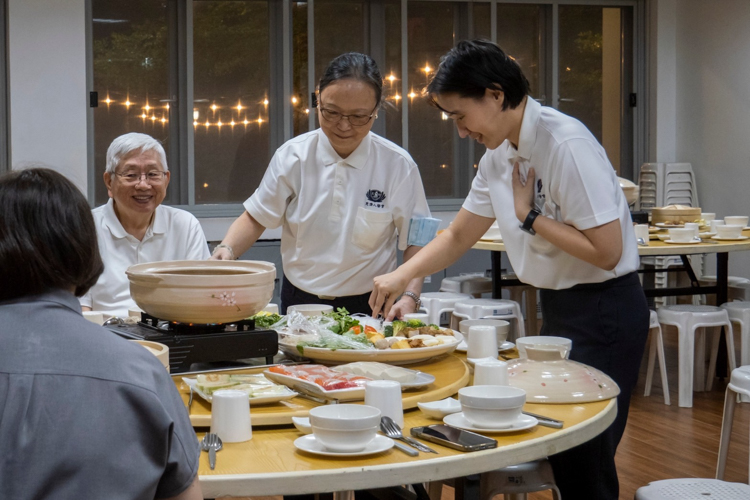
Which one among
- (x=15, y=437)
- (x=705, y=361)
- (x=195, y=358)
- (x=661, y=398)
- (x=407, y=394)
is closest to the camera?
(x=15, y=437)

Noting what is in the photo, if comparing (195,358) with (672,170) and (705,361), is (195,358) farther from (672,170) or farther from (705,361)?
(672,170)

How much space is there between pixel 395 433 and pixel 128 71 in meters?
5.37

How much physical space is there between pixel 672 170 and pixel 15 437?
707 cm

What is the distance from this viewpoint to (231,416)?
4.84 feet

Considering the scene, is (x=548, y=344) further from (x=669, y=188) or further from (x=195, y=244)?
(x=669, y=188)

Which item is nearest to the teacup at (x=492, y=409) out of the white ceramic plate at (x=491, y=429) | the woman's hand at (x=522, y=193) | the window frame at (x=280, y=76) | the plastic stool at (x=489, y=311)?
the white ceramic plate at (x=491, y=429)

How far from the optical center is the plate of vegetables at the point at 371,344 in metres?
1.98

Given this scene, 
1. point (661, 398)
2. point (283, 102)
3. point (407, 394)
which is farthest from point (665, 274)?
point (407, 394)

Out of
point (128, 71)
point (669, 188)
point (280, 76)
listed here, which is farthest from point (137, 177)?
point (669, 188)

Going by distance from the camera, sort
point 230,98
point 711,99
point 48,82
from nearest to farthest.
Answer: point 48,82, point 230,98, point 711,99

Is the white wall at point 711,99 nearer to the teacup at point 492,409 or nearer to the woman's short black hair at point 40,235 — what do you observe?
the teacup at point 492,409

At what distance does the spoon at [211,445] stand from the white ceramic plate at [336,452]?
129 millimetres

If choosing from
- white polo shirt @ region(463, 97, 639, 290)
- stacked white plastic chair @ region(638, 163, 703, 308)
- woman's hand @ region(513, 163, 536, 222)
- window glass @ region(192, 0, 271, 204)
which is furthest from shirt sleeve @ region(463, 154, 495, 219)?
stacked white plastic chair @ region(638, 163, 703, 308)

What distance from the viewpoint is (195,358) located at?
1.96m
